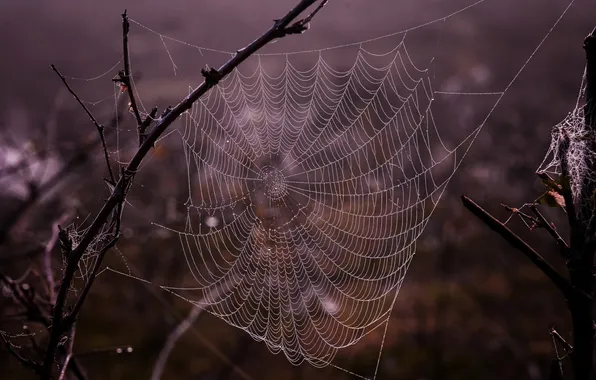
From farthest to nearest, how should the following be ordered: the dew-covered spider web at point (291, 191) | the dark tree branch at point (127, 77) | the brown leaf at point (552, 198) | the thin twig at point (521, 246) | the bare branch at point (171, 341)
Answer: the dew-covered spider web at point (291, 191)
the bare branch at point (171, 341)
the dark tree branch at point (127, 77)
the brown leaf at point (552, 198)
the thin twig at point (521, 246)

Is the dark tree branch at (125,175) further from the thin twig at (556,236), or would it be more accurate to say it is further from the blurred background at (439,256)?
the blurred background at (439,256)

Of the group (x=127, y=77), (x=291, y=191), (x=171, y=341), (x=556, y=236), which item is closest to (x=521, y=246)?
(x=556, y=236)

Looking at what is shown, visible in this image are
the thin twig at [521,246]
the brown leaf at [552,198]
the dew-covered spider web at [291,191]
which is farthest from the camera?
the dew-covered spider web at [291,191]

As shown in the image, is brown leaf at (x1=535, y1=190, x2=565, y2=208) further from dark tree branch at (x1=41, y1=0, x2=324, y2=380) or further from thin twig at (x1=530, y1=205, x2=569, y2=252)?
dark tree branch at (x1=41, y1=0, x2=324, y2=380)

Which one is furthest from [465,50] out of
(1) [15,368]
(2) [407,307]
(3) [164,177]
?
(1) [15,368]

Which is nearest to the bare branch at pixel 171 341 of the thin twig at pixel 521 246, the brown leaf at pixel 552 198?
the brown leaf at pixel 552 198

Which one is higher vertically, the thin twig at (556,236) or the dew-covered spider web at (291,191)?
the dew-covered spider web at (291,191)

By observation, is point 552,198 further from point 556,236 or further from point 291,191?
point 291,191

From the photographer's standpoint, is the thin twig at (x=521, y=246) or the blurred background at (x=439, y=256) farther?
the blurred background at (x=439, y=256)

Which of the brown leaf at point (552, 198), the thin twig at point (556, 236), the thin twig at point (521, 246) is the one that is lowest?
the thin twig at point (521, 246)

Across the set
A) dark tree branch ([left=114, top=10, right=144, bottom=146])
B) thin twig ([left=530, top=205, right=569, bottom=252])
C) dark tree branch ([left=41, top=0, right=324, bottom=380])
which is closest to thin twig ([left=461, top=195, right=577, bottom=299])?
thin twig ([left=530, top=205, right=569, bottom=252])

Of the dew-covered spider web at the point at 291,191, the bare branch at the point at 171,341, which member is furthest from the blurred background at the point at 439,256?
the bare branch at the point at 171,341
